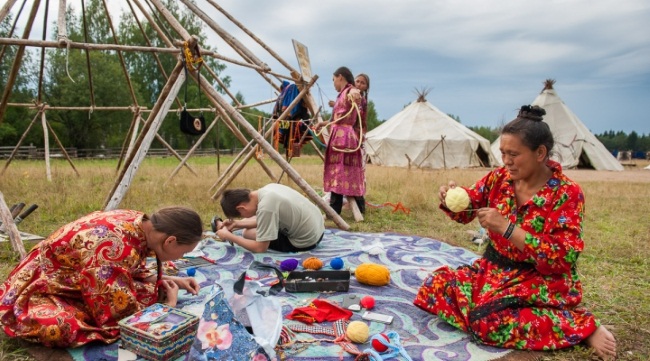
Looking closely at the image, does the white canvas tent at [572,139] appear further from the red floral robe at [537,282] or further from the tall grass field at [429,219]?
the red floral robe at [537,282]

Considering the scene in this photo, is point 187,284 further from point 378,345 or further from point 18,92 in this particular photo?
point 18,92

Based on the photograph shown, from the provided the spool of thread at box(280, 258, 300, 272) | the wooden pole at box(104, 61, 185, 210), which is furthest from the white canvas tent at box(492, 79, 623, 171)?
the spool of thread at box(280, 258, 300, 272)

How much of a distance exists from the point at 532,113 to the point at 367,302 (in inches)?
59.6

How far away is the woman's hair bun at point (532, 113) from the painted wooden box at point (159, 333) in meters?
2.00

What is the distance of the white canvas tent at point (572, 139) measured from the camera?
17.5 meters

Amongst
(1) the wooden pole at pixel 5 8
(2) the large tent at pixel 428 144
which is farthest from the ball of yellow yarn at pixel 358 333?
(2) the large tent at pixel 428 144

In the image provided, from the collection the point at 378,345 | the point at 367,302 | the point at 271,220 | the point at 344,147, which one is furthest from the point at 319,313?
the point at 344,147

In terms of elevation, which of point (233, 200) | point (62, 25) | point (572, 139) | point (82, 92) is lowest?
point (233, 200)

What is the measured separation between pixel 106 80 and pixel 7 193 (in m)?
20.3

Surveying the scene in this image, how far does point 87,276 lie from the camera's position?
2104mm

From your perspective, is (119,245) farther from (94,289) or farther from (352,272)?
(352,272)

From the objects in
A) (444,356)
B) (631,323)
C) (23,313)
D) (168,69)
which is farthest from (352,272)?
(168,69)

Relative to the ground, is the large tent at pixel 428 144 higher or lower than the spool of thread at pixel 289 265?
higher

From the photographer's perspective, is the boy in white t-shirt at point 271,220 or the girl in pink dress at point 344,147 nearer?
the boy in white t-shirt at point 271,220
